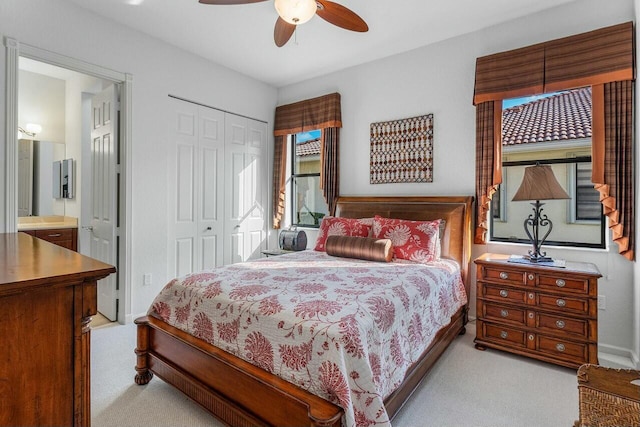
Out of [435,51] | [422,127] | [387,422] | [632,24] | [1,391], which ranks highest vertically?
[435,51]

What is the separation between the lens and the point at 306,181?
4.73 metres

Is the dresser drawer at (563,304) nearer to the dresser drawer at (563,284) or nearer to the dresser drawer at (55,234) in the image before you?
the dresser drawer at (563,284)

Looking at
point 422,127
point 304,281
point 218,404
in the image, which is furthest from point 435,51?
point 218,404

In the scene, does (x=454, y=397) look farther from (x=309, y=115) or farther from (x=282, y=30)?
(x=309, y=115)

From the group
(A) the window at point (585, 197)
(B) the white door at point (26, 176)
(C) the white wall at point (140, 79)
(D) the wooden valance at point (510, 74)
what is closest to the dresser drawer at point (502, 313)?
(A) the window at point (585, 197)

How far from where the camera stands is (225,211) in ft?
13.8

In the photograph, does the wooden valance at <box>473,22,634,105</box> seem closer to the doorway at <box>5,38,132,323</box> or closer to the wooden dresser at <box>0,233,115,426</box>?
the wooden dresser at <box>0,233,115,426</box>

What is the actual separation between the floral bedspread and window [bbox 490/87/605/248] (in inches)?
47.2

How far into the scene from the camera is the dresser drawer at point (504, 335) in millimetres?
2527

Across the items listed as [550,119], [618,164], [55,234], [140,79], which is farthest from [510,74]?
[55,234]

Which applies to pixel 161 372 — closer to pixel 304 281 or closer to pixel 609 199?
pixel 304 281

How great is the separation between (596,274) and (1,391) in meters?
3.15

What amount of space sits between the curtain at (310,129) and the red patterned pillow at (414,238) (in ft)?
3.85

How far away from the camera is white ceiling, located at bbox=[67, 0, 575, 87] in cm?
284
